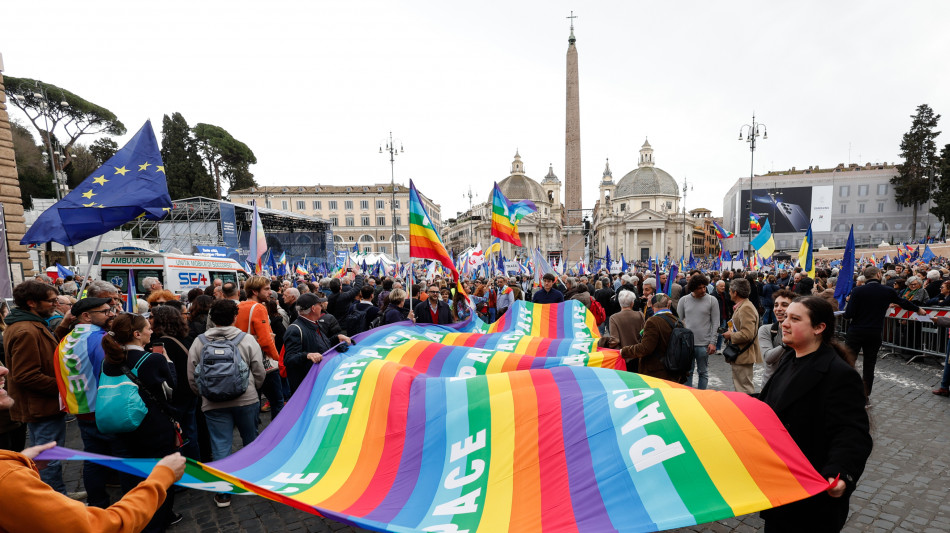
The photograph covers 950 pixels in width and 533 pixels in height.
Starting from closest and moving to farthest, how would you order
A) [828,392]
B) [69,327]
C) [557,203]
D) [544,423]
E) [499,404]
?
[828,392], [544,423], [499,404], [69,327], [557,203]

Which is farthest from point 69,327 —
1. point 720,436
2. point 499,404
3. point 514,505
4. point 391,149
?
point 391,149

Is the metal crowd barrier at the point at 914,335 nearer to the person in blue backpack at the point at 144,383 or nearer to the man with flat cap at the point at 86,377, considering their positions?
the person in blue backpack at the point at 144,383

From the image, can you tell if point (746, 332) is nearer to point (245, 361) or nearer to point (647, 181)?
point (245, 361)

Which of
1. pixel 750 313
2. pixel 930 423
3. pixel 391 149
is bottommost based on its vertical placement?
pixel 930 423

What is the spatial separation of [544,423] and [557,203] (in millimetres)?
114497

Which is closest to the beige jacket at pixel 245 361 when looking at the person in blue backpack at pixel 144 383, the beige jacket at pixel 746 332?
the person in blue backpack at pixel 144 383

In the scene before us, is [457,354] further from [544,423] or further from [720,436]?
[720,436]

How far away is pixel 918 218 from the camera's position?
59.2 meters

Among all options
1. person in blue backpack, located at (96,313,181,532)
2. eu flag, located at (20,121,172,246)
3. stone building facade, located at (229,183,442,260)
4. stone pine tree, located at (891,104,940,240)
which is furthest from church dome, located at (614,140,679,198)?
person in blue backpack, located at (96,313,181,532)

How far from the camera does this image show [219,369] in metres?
3.73

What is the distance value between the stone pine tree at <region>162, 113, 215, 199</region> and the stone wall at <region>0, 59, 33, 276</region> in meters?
32.5

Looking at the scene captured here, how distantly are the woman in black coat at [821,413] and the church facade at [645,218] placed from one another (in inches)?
3264

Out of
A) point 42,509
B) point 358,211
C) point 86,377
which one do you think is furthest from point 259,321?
point 358,211

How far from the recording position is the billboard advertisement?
61.8 m
